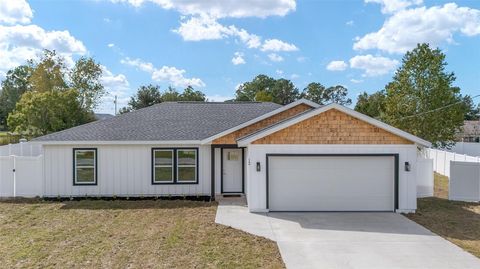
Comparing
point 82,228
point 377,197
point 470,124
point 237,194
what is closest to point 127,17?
point 237,194

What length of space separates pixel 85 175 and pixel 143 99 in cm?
4287

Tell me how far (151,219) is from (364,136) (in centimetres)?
722

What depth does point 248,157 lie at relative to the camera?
12.6 m

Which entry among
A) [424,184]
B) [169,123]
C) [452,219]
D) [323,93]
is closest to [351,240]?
[452,219]

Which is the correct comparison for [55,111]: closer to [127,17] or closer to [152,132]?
[127,17]

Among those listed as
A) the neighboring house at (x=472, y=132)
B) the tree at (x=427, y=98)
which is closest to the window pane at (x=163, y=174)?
the tree at (x=427, y=98)

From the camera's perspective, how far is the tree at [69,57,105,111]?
49.3 metres

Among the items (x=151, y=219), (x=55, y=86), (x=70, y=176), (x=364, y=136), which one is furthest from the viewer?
(x=55, y=86)

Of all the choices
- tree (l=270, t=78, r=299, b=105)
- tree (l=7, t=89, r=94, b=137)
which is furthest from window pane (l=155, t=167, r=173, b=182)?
tree (l=270, t=78, r=299, b=105)

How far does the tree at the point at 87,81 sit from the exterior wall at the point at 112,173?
36506 mm

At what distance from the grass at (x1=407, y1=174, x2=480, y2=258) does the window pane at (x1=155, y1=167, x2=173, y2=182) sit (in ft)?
28.5

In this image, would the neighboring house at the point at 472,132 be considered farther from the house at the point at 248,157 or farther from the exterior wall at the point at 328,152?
the exterior wall at the point at 328,152

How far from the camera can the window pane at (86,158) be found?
48.3ft

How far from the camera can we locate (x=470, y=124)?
5419 centimetres
